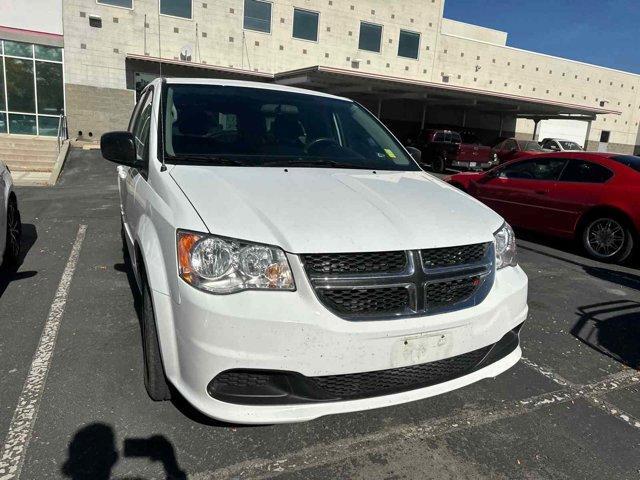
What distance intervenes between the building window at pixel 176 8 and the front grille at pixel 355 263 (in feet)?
71.4

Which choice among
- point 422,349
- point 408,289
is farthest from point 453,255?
point 422,349

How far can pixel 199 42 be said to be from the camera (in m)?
21.2

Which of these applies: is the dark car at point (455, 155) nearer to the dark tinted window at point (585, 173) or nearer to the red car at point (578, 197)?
the red car at point (578, 197)

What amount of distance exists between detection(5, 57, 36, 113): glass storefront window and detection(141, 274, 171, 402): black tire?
20.3 meters

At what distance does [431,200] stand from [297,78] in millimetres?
19567

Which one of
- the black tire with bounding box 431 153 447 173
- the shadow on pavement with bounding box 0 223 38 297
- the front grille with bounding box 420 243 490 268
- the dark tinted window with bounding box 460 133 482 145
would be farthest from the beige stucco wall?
the front grille with bounding box 420 243 490 268

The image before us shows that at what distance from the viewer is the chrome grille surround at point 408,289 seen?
6.86ft

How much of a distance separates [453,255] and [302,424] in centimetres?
122

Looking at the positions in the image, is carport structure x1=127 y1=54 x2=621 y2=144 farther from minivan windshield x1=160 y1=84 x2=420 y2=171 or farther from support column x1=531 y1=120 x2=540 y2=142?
minivan windshield x1=160 y1=84 x2=420 y2=171

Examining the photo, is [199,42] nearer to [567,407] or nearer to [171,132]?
[171,132]

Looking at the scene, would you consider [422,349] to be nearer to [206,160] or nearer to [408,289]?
[408,289]

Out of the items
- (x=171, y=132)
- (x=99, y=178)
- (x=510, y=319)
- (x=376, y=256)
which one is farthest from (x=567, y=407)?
(x=99, y=178)

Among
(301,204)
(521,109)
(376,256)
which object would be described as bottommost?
(376,256)

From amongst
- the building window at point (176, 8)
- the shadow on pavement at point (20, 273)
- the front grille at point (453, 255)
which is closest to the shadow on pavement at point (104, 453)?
the front grille at point (453, 255)
